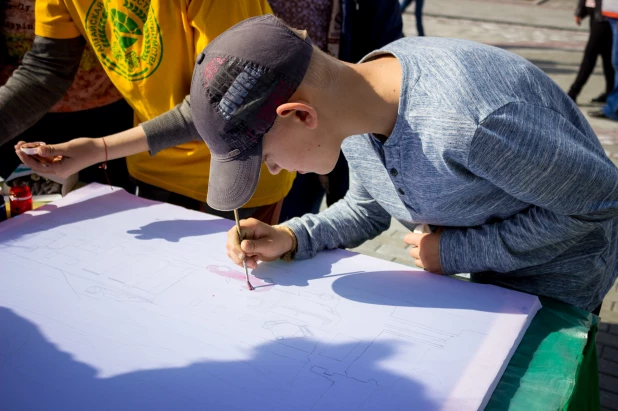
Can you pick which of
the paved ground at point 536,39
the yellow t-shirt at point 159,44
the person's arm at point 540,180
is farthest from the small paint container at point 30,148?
the paved ground at point 536,39

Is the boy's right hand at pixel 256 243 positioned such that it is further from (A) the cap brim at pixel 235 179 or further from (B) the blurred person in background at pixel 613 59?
(B) the blurred person in background at pixel 613 59

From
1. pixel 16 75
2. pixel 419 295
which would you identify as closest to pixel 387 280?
pixel 419 295

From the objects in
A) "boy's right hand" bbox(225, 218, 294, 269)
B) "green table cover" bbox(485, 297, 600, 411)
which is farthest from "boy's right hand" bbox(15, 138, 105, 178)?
"green table cover" bbox(485, 297, 600, 411)

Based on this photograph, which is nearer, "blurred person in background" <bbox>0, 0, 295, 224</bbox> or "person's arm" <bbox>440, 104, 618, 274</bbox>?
"person's arm" <bbox>440, 104, 618, 274</bbox>

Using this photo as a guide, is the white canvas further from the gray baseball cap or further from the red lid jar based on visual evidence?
the gray baseball cap

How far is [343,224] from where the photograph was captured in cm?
170

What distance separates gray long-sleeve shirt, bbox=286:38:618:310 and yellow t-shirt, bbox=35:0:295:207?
415 mm

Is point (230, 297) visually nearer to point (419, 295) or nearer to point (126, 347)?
point (126, 347)

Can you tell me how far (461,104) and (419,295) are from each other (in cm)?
45

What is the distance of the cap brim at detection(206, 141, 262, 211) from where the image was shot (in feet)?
4.28

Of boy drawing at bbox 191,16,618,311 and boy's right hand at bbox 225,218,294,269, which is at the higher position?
boy drawing at bbox 191,16,618,311

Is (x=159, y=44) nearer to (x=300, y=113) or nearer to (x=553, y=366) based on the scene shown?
(x=300, y=113)

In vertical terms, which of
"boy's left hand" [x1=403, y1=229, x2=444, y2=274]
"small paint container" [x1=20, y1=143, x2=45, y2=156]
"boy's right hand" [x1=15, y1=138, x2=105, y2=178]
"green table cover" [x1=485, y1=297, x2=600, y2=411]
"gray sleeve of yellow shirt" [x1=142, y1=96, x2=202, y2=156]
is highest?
"gray sleeve of yellow shirt" [x1=142, y1=96, x2=202, y2=156]

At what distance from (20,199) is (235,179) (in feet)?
2.66
